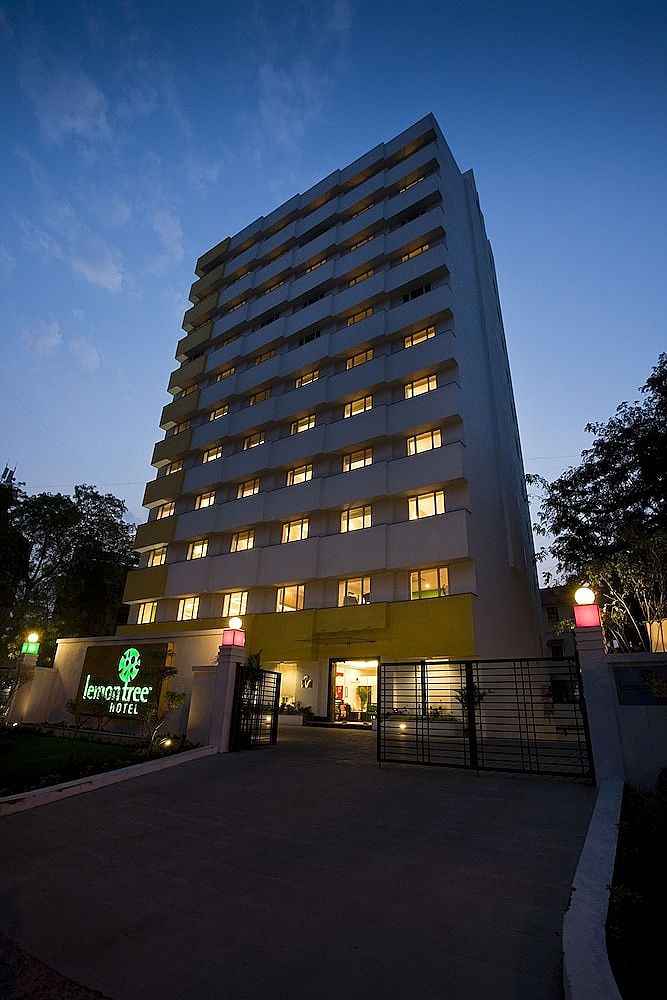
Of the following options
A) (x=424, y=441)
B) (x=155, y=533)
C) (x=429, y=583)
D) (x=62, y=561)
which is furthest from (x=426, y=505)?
(x=62, y=561)

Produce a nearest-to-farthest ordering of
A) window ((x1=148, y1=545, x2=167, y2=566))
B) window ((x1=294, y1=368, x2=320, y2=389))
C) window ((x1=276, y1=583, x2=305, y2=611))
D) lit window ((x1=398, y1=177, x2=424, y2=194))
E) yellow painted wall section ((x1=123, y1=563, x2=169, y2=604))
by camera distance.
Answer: window ((x1=276, y1=583, x2=305, y2=611)) → window ((x1=294, y1=368, x2=320, y2=389)) → lit window ((x1=398, y1=177, x2=424, y2=194)) → yellow painted wall section ((x1=123, y1=563, x2=169, y2=604)) → window ((x1=148, y1=545, x2=167, y2=566))

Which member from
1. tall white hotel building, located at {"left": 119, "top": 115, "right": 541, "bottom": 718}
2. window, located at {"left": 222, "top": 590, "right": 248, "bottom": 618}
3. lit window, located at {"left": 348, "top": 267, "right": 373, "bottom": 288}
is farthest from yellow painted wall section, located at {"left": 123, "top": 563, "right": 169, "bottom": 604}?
lit window, located at {"left": 348, "top": 267, "right": 373, "bottom": 288}

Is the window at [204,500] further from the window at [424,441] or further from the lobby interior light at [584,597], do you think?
the lobby interior light at [584,597]

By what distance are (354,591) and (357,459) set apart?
7.69 metres

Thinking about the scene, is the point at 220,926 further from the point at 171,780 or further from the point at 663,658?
the point at 663,658

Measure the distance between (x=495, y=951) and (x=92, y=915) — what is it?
383cm

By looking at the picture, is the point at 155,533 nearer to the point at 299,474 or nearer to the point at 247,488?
the point at 247,488

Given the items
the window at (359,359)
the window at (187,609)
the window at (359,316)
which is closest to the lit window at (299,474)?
the window at (359,359)

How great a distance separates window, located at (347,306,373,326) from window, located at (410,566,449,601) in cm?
1680

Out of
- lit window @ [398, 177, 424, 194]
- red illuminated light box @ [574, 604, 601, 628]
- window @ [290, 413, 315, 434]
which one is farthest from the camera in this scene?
lit window @ [398, 177, 424, 194]

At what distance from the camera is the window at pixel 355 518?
27.6 m

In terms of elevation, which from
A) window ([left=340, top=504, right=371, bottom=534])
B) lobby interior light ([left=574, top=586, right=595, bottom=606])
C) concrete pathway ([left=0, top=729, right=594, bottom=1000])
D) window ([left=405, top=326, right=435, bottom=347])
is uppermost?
window ([left=405, top=326, right=435, bottom=347])

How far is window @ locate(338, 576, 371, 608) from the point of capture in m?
26.2

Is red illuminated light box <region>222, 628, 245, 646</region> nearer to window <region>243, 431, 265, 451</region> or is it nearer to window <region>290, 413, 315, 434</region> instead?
window <region>290, 413, 315, 434</region>
